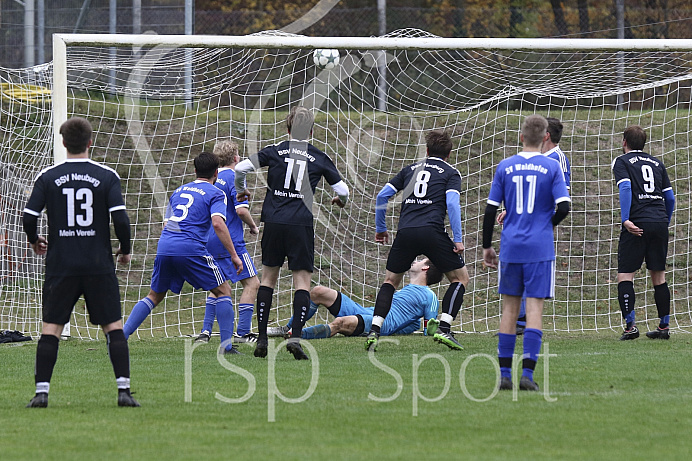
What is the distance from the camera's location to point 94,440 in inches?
206

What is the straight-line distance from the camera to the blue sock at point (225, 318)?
9.48 meters

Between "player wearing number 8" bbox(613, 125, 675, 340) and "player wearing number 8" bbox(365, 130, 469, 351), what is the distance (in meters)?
2.20

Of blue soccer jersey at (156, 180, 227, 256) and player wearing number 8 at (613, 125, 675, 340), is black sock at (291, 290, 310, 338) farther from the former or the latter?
player wearing number 8 at (613, 125, 675, 340)

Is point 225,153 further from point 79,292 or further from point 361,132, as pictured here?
point 361,132

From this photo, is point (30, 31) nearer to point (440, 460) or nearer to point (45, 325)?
point (45, 325)

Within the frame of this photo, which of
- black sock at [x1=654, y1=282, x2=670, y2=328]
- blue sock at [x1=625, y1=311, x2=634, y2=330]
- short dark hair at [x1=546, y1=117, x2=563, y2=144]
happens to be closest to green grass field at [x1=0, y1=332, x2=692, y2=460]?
blue sock at [x1=625, y1=311, x2=634, y2=330]

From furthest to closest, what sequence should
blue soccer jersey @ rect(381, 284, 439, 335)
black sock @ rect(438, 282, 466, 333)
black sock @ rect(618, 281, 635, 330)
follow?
blue soccer jersey @ rect(381, 284, 439, 335)
black sock @ rect(618, 281, 635, 330)
black sock @ rect(438, 282, 466, 333)

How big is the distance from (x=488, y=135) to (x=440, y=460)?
12.6 m

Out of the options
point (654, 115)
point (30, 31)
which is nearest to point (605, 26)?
point (654, 115)

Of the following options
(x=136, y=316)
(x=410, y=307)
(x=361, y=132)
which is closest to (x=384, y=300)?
(x=410, y=307)

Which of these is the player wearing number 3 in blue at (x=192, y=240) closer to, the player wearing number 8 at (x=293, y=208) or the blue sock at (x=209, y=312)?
the player wearing number 8 at (x=293, y=208)

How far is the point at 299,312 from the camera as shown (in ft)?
29.4

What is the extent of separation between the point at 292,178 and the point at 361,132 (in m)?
8.07

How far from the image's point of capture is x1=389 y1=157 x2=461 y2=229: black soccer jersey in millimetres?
9633
